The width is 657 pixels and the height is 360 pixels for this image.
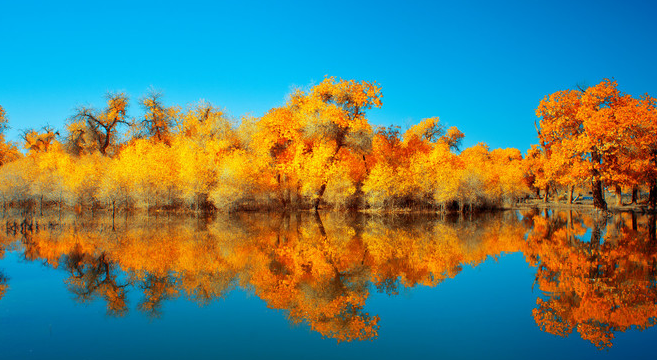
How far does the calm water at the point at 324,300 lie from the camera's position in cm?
566

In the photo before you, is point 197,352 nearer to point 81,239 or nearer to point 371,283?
point 371,283

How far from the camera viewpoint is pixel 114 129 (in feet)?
142

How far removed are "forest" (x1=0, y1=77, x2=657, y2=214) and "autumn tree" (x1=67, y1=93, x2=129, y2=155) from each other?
5999 mm

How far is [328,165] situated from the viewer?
100 ft

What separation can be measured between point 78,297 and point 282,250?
20.0 ft

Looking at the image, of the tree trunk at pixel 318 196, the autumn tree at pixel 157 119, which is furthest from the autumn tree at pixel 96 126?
the tree trunk at pixel 318 196

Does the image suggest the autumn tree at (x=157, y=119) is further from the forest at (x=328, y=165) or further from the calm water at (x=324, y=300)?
the calm water at (x=324, y=300)

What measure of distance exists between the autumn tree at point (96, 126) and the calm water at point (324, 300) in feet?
105

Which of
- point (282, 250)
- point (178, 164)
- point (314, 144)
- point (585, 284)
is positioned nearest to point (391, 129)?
point (314, 144)

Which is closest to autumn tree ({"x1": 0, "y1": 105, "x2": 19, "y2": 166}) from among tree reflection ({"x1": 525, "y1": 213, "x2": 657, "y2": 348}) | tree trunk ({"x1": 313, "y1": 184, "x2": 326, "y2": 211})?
tree trunk ({"x1": 313, "y1": 184, "x2": 326, "y2": 211})

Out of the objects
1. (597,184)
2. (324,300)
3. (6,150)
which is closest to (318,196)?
(597,184)

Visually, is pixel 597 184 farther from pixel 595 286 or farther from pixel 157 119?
pixel 157 119

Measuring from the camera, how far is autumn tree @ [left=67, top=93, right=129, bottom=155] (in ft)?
137

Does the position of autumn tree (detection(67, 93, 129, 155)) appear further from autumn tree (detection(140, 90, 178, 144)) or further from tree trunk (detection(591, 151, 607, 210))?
tree trunk (detection(591, 151, 607, 210))
